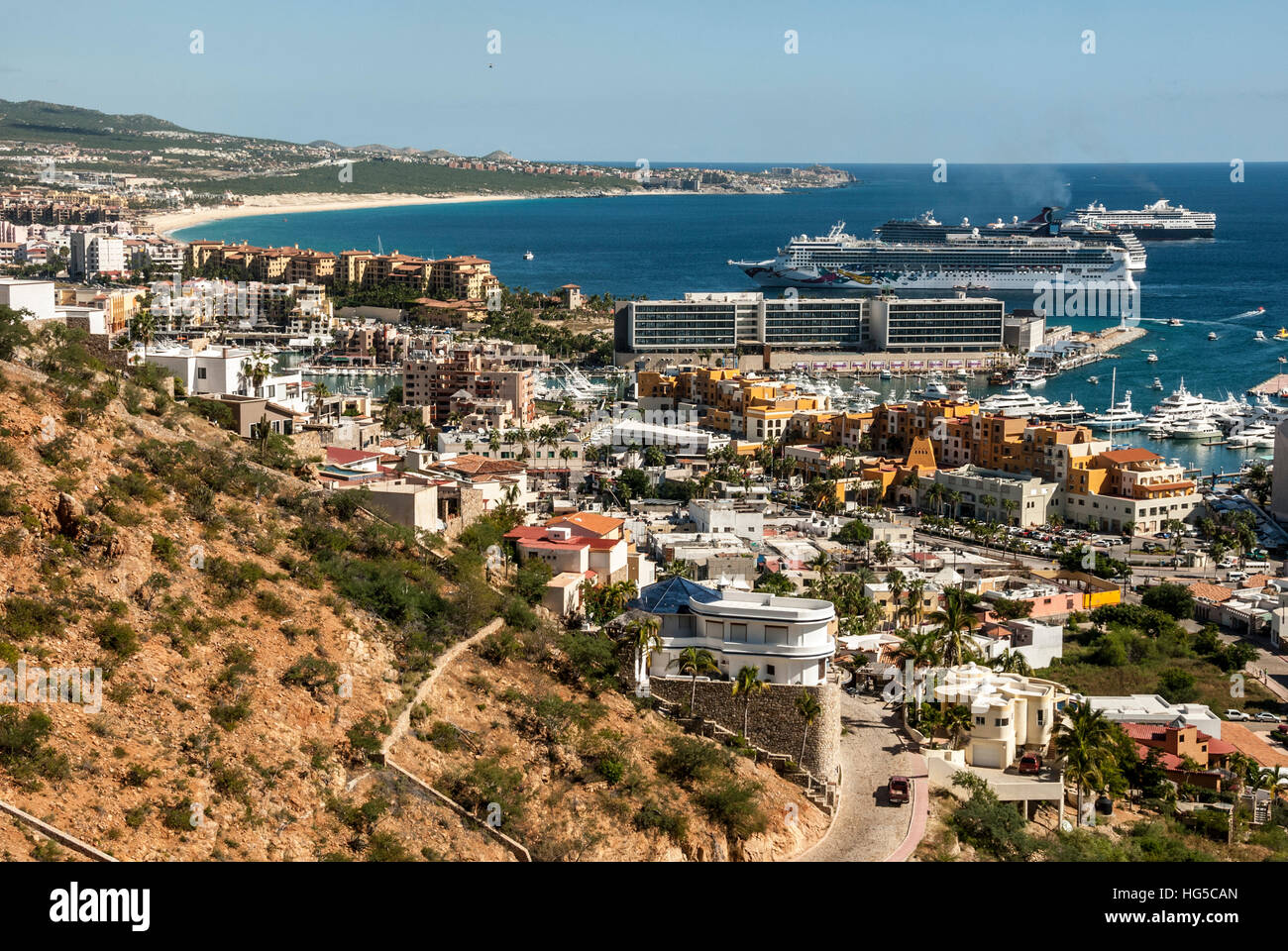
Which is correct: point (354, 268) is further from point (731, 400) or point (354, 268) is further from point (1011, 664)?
point (1011, 664)

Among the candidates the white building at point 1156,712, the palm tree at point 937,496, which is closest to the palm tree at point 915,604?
the white building at point 1156,712

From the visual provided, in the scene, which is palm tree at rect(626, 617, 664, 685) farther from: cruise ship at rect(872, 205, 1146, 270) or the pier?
cruise ship at rect(872, 205, 1146, 270)

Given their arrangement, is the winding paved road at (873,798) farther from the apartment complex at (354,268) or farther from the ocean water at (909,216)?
the apartment complex at (354,268)

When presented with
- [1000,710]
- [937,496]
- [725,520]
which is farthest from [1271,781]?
[937,496]

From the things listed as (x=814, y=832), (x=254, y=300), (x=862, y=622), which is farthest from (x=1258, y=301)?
(x=814, y=832)

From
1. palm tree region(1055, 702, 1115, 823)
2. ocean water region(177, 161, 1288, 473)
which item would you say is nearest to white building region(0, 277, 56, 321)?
palm tree region(1055, 702, 1115, 823)

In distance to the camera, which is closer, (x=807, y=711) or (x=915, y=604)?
(x=807, y=711)
